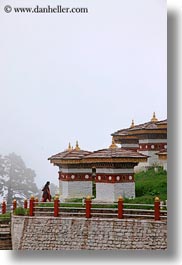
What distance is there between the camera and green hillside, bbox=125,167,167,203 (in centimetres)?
675

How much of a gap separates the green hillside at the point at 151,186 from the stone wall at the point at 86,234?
217 millimetres

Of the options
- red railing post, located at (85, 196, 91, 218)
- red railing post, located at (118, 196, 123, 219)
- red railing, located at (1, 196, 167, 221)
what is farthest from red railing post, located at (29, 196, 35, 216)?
red railing post, located at (118, 196, 123, 219)

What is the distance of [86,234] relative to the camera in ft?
22.3

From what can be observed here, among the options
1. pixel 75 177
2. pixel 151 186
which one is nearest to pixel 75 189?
pixel 75 177

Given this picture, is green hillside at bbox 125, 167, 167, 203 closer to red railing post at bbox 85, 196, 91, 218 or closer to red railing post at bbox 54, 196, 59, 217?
red railing post at bbox 85, 196, 91, 218

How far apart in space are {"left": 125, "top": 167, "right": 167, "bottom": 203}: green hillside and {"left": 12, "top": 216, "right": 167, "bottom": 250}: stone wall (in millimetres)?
217

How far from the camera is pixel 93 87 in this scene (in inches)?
269

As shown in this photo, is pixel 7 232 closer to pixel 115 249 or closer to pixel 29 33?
pixel 115 249

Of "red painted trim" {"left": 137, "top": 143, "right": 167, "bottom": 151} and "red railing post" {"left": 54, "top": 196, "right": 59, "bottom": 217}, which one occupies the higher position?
"red painted trim" {"left": 137, "top": 143, "right": 167, "bottom": 151}

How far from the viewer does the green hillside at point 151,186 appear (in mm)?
6754

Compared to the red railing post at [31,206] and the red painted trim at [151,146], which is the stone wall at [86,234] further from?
the red painted trim at [151,146]

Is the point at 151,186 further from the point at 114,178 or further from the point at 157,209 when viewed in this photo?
the point at 114,178

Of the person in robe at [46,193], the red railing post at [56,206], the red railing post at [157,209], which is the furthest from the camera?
the red railing post at [56,206]

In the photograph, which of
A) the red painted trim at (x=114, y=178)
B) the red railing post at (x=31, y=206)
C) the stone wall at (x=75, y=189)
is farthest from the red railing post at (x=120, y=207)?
the red railing post at (x=31, y=206)
